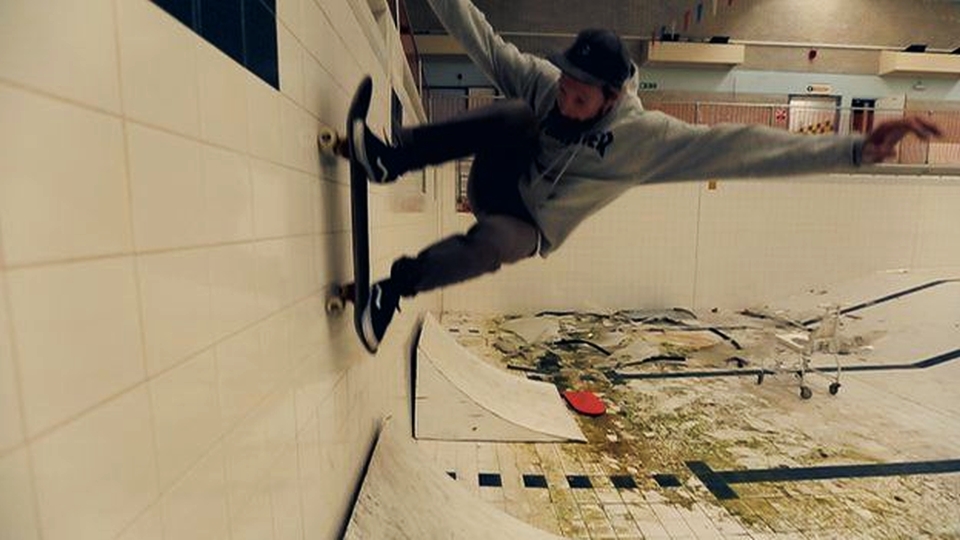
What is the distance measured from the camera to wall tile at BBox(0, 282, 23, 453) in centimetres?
41

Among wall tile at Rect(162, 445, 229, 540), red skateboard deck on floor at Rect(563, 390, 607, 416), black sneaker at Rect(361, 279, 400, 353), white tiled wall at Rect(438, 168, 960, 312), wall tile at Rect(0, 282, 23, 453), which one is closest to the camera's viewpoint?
wall tile at Rect(0, 282, 23, 453)

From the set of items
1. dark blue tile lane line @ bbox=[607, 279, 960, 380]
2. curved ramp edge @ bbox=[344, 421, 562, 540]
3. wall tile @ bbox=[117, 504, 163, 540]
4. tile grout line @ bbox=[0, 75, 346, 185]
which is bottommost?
→ dark blue tile lane line @ bbox=[607, 279, 960, 380]

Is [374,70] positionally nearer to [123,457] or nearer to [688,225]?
[123,457]

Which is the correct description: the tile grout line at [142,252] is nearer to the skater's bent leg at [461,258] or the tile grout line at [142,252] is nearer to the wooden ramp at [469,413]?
the skater's bent leg at [461,258]

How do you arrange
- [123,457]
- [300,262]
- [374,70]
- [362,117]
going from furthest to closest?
[374,70] → [362,117] → [300,262] → [123,457]

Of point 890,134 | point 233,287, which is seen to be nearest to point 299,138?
point 233,287

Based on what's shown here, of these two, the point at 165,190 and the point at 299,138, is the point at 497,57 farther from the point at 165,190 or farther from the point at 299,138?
the point at 165,190

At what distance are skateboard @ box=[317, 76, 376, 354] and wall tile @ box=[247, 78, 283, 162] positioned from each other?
12.3 inches

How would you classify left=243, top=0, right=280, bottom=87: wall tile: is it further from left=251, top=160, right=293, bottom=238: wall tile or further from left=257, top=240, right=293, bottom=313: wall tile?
left=257, top=240, right=293, bottom=313: wall tile

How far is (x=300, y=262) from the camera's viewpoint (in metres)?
1.23

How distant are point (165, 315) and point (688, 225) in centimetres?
749

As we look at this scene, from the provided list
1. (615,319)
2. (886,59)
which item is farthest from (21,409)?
(886,59)

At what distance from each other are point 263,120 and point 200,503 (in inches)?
28.2

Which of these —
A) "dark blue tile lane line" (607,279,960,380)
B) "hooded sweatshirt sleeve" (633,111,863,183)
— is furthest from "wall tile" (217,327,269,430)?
"dark blue tile lane line" (607,279,960,380)
